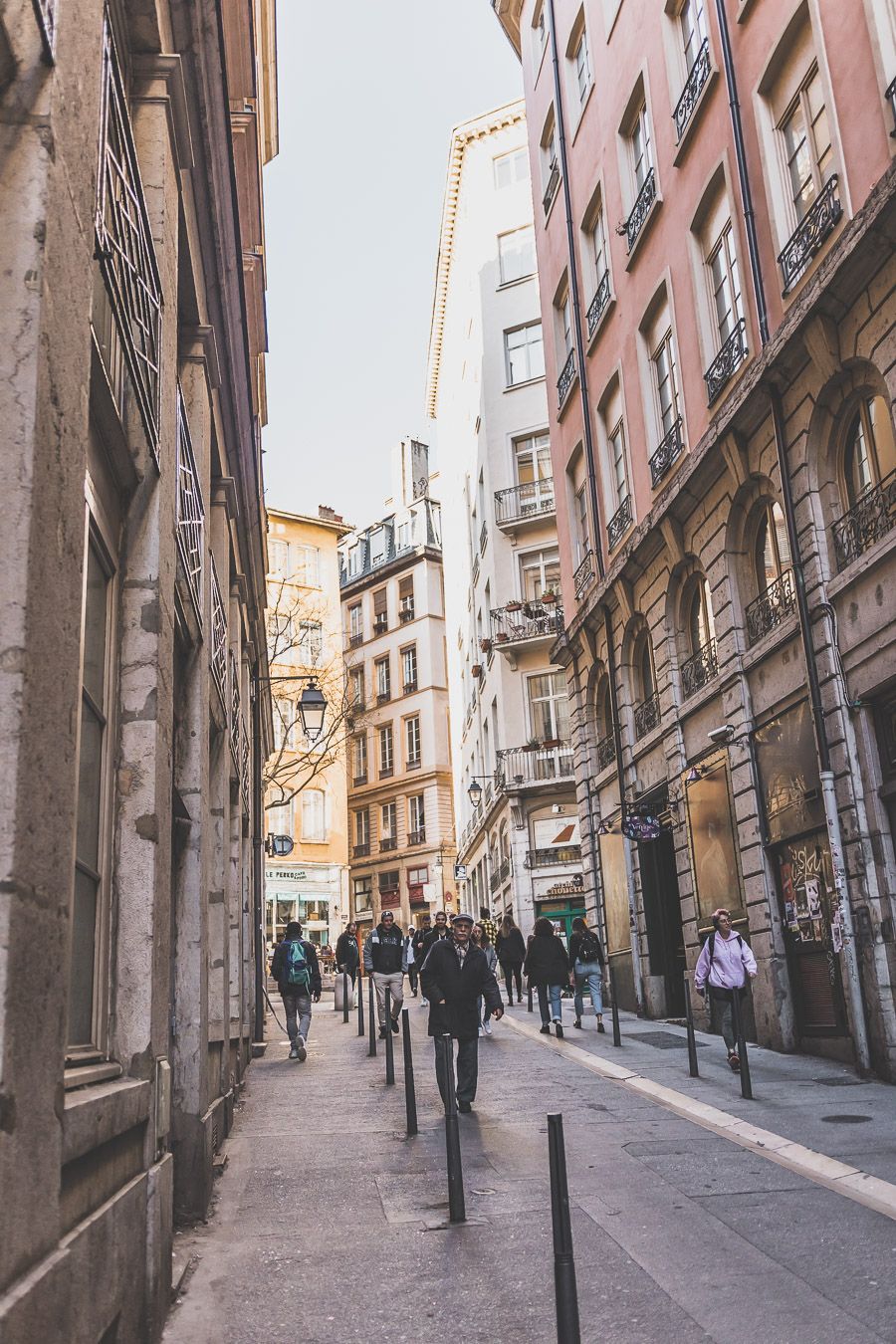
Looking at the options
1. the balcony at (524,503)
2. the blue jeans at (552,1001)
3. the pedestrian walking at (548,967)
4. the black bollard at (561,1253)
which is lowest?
the black bollard at (561,1253)

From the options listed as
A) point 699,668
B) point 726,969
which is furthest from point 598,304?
point 726,969

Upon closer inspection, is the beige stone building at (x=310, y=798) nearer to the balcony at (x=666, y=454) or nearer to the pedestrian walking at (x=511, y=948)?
the pedestrian walking at (x=511, y=948)

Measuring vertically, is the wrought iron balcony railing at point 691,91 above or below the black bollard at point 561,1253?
above

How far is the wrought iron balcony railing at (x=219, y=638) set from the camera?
34.6 feet

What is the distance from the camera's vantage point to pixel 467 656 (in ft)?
158

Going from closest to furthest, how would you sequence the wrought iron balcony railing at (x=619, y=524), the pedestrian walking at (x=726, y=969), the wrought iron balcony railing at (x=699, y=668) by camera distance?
the pedestrian walking at (x=726, y=969)
the wrought iron balcony railing at (x=699, y=668)
the wrought iron balcony railing at (x=619, y=524)

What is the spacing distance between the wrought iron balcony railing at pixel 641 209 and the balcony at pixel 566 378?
4.08m

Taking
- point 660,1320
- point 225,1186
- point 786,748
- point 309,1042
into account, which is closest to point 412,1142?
point 225,1186

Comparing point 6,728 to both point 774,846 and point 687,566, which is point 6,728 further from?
point 687,566

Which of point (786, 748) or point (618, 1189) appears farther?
point (786, 748)

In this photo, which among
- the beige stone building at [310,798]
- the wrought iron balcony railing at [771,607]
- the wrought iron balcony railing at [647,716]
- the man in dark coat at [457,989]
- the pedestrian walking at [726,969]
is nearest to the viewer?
the man in dark coat at [457,989]

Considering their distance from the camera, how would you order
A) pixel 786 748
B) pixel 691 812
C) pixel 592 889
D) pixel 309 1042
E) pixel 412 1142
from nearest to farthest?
pixel 412 1142 → pixel 786 748 → pixel 691 812 → pixel 309 1042 → pixel 592 889

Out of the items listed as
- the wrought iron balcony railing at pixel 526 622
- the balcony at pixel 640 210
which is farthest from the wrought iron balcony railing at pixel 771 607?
the wrought iron balcony railing at pixel 526 622

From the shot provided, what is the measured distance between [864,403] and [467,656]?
3580 centimetres
